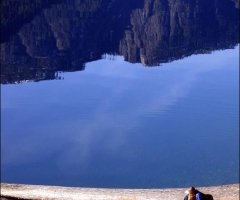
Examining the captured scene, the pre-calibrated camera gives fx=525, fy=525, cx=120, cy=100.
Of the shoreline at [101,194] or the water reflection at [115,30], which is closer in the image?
the shoreline at [101,194]

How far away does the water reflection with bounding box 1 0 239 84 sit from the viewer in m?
18.0

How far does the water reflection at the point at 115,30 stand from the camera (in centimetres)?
1802

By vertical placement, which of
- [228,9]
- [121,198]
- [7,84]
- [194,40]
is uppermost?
[228,9]

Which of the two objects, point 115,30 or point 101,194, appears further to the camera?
point 115,30

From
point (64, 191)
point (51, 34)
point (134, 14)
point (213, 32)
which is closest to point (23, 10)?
point (51, 34)

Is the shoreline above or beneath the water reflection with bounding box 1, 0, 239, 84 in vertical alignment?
beneath

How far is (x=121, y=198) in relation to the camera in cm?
665

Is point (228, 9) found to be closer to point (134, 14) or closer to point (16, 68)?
point (134, 14)

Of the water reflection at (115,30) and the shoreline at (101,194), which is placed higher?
the water reflection at (115,30)

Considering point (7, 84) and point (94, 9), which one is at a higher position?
point (94, 9)

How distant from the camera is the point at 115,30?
19.3m

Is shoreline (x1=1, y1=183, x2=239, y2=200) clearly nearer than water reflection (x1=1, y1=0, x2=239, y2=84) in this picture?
Yes

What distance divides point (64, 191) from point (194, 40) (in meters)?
13.2

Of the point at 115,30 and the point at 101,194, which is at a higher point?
the point at 115,30
